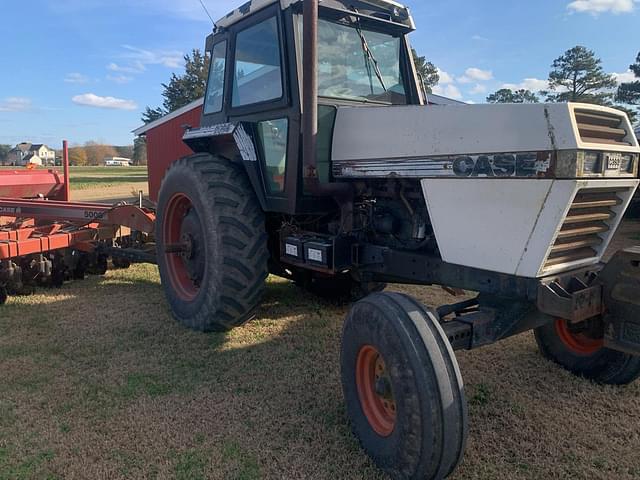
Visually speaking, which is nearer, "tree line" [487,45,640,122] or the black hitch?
the black hitch

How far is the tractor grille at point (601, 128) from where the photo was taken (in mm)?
2328

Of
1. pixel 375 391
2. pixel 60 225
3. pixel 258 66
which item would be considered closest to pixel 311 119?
pixel 258 66

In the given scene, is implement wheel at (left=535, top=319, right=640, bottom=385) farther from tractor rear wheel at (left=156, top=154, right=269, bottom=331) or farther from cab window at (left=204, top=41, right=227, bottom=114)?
cab window at (left=204, top=41, right=227, bottom=114)

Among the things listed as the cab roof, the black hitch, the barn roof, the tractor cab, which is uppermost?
the barn roof

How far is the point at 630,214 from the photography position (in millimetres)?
12977

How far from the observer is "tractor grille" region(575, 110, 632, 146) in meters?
2.33

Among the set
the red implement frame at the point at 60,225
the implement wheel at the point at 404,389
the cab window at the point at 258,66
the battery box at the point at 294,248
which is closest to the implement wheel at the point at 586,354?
the implement wheel at the point at 404,389

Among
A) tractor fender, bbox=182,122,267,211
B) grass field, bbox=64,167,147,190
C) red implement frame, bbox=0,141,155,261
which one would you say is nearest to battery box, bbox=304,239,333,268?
tractor fender, bbox=182,122,267,211

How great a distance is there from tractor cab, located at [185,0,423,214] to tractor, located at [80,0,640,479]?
0.01m

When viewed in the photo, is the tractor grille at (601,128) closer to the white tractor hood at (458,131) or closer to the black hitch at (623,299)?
the white tractor hood at (458,131)

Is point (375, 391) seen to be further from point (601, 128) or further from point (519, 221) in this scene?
point (601, 128)

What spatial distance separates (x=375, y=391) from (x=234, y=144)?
8.62ft

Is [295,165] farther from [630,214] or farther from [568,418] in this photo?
[630,214]

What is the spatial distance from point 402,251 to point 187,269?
2195 millimetres
